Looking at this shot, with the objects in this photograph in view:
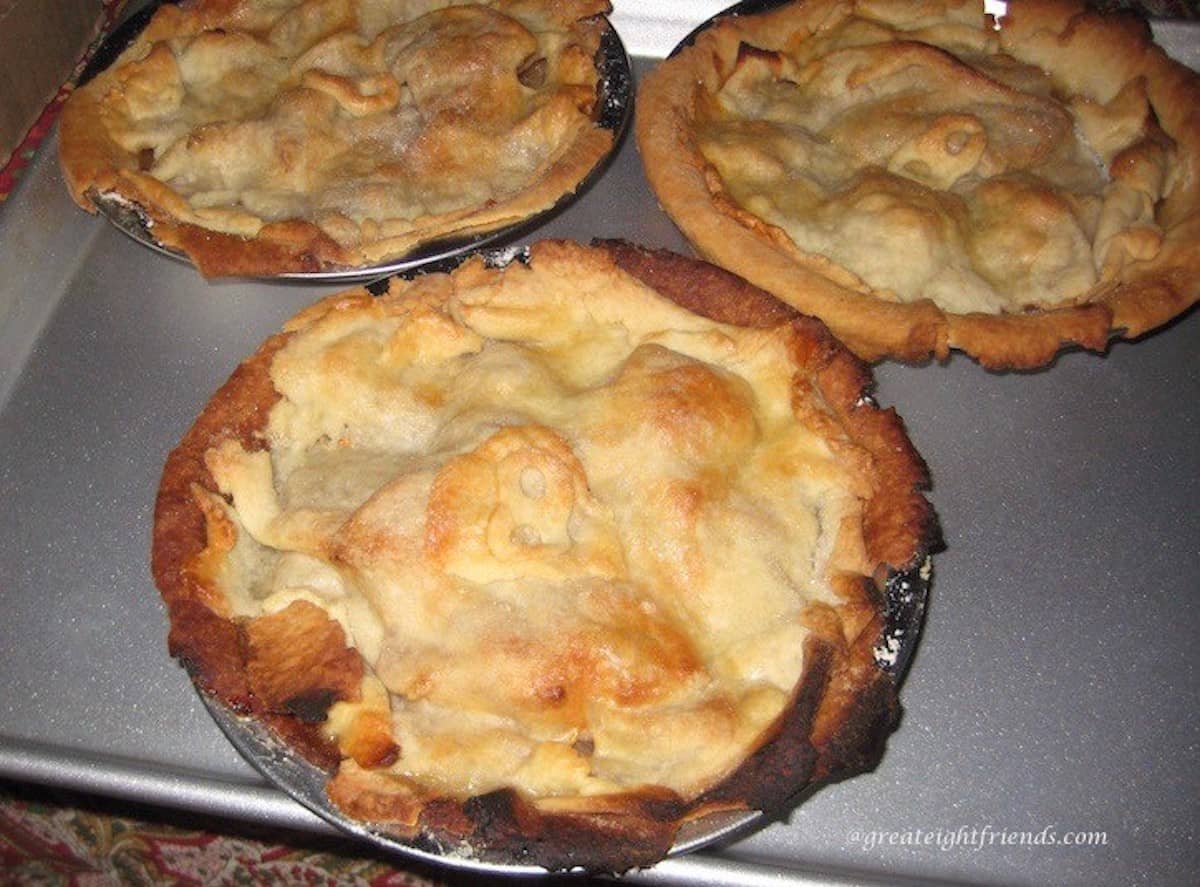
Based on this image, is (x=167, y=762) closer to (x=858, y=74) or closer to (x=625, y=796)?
(x=625, y=796)

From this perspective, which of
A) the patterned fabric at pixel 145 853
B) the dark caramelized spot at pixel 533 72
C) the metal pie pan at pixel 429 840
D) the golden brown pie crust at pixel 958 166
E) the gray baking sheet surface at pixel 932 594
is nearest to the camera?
the metal pie pan at pixel 429 840

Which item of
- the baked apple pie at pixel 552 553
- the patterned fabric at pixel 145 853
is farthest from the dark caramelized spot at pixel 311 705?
the patterned fabric at pixel 145 853

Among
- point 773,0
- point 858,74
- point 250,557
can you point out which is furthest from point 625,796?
point 773,0

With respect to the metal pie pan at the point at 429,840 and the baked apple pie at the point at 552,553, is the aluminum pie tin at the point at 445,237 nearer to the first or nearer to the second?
the baked apple pie at the point at 552,553

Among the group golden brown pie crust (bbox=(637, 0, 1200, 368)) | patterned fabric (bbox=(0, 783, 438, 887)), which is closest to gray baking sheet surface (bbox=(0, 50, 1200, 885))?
golden brown pie crust (bbox=(637, 0, 1200, 368))

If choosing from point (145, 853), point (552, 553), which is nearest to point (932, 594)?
point (552, 553)

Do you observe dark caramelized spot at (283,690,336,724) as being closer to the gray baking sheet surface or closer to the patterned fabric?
the gray baking sheet surface
